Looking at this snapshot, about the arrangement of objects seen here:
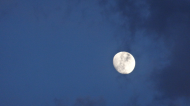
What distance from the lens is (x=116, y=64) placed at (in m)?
34.0

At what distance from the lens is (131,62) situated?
112 feet

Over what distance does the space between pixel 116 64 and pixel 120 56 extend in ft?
6.88

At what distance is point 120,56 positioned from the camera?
34.9m

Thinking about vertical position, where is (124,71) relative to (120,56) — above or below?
below

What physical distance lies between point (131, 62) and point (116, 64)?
10.4ft

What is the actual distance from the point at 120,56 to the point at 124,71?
3.45 metres

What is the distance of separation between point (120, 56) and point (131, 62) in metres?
2.62

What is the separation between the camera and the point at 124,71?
33312mm

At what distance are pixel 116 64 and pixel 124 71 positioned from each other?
217 centimetres

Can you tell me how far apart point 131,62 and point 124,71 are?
2507 millimetres
